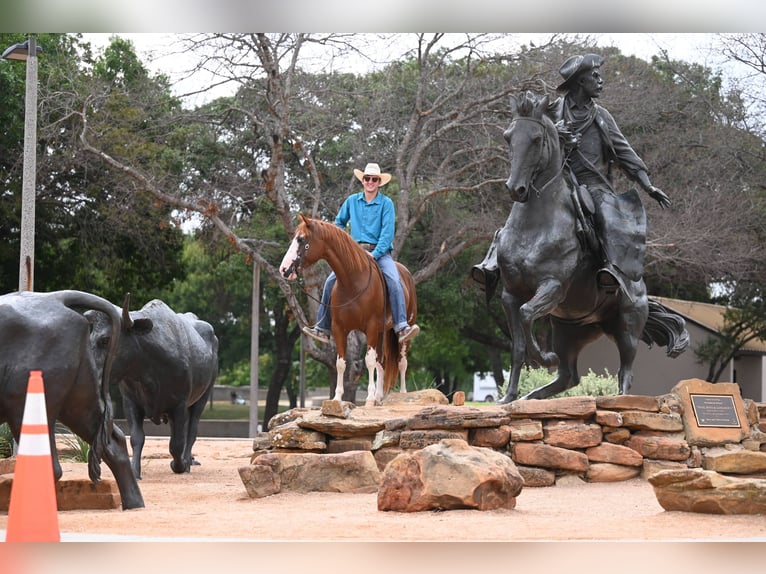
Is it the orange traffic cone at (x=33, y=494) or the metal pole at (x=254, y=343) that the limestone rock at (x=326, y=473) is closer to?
the orange traffic cone at (x=33, y=494)

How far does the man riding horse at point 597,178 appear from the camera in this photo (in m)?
11.5

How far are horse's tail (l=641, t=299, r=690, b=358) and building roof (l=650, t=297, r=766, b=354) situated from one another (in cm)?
2181

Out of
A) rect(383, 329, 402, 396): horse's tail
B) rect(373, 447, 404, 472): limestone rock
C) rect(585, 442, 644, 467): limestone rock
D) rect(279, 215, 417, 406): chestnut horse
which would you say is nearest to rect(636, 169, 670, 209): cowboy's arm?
rect(585, 442, 644, 467): limestone rock

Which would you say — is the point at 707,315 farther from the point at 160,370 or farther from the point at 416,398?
the point at 160,370

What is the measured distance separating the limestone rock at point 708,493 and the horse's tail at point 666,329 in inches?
161

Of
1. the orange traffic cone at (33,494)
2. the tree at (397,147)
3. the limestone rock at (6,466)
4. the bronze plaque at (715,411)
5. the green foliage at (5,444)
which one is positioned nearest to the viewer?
the orange traffic cone at (33,494)

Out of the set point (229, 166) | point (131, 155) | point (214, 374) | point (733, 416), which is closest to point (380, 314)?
point (214, 374)

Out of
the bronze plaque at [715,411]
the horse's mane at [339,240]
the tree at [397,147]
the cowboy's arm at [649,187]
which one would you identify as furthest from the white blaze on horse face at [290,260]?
the tree at [397,147]

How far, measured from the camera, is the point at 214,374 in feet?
44.1

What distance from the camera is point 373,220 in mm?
12422

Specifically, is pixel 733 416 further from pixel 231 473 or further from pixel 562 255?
pixel 231 473

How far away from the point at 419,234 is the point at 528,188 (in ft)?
69.2

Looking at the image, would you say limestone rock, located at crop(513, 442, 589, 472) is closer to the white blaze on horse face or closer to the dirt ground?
the dirt ground

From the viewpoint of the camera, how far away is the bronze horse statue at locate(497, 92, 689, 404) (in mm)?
11039
